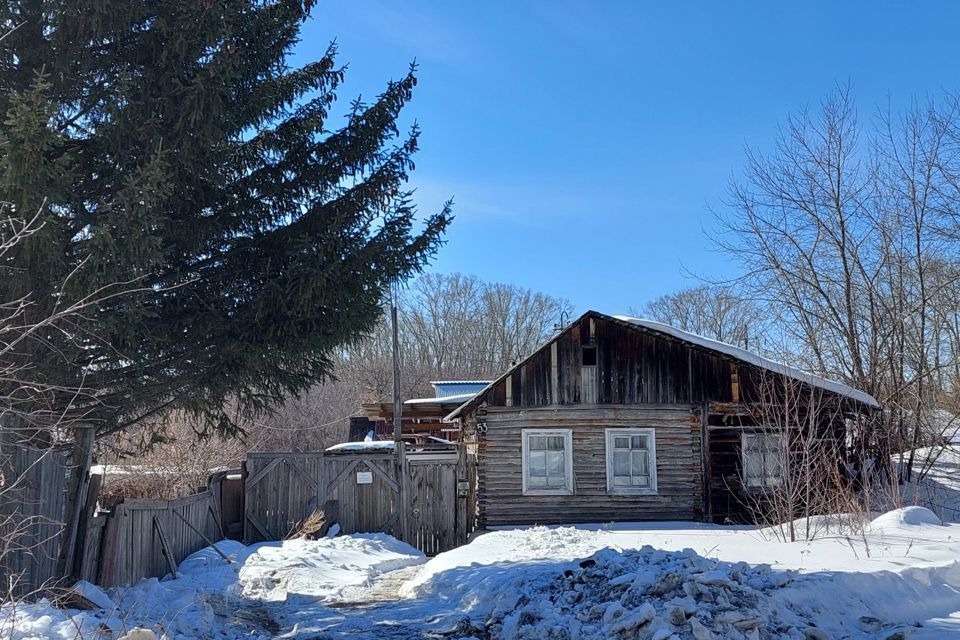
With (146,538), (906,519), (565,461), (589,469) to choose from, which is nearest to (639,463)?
(589,469)

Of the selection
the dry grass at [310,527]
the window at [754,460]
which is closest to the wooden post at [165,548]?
the dry grass at [310,527]

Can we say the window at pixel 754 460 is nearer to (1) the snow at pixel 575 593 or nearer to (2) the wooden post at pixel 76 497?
(1) the snow at pixel 575 593

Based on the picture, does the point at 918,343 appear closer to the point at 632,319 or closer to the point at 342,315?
the point at 632,319

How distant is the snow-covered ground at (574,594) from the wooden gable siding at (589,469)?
4.27 m

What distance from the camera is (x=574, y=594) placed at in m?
9.23

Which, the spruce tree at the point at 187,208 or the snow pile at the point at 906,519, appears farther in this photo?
the snow pile at the point at 906,519

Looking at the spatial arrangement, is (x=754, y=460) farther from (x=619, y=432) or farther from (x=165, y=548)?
(x=165, y=548)

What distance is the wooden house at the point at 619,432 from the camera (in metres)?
18.7

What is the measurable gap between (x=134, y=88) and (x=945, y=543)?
A: 12.1 meters

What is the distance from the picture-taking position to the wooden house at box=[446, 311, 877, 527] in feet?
61.2

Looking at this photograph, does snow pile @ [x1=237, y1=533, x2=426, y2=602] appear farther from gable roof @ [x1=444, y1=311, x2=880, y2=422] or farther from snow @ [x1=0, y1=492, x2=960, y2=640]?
gable roof @ [x1=444, y1=311, x2=880, y2=422]

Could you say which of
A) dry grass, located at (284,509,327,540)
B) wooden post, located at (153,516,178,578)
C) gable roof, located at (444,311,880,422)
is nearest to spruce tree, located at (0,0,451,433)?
wooden post, located at (153,516,178,578)

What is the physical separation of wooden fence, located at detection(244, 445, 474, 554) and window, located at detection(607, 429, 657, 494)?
3464 millimetres

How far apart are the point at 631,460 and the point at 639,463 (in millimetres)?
195
